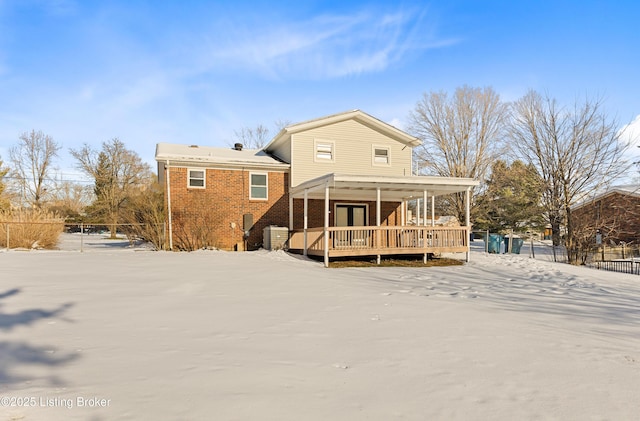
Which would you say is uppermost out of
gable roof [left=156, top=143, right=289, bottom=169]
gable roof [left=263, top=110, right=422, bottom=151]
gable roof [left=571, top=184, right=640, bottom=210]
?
gable roof [left=263, top=110, right=422, bottom=151]

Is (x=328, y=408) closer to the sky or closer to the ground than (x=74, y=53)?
closer to the ground

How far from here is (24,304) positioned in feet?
17.5

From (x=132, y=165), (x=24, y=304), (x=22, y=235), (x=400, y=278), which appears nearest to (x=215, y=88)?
(x=22, y=235)

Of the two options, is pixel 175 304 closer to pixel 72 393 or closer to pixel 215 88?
pixel 72 393

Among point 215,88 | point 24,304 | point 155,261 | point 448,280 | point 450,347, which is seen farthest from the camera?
point 215,88

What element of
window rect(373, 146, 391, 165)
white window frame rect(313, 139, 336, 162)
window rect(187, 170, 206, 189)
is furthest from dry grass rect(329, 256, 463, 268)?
window rect(187, 170, 206, 189)

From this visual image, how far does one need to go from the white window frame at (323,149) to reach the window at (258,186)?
8.06 feet

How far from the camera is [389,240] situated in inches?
505

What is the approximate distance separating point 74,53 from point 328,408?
14.1 metres

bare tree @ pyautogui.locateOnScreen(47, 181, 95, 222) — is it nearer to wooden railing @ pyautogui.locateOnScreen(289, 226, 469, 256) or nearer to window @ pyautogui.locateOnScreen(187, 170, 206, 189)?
window @ pyautogui.locateOnScreen(187, 170, 206, 189)

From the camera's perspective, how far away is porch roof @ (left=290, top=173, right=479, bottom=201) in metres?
12.5

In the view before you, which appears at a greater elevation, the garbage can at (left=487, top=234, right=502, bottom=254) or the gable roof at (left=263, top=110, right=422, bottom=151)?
the gable roof at (left=263, top=110, right=422, bottom=151)

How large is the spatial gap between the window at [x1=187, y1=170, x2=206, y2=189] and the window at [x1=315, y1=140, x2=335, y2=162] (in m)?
4.93

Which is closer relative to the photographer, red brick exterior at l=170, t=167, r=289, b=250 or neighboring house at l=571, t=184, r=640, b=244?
red brick exterior at l=170, t=167, r=289, b=250
